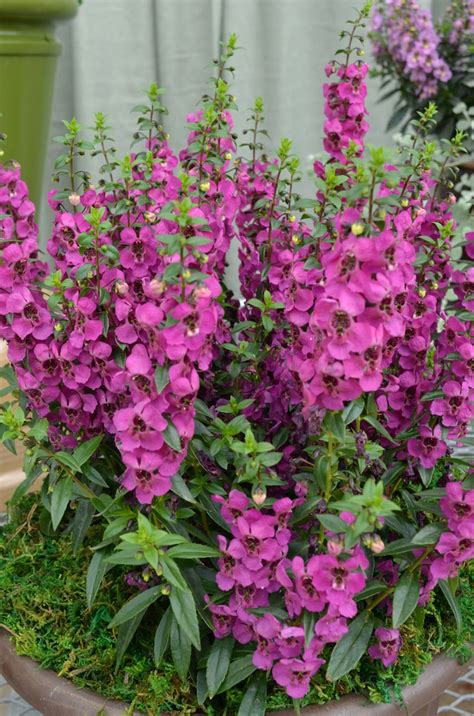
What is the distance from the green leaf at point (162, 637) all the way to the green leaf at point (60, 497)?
100 mm

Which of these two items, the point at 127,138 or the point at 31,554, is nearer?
the point at 31,554

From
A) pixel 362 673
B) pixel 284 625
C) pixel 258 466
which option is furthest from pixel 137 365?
pixel 362 673

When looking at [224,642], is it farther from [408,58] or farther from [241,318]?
[408,58]

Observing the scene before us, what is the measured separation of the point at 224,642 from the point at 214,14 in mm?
2384

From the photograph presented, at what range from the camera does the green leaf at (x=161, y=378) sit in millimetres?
506

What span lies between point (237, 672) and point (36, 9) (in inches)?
61.6

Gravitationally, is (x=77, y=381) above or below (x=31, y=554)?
above

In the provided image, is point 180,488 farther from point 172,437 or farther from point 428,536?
point 428,536

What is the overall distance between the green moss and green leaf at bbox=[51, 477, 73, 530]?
112mm

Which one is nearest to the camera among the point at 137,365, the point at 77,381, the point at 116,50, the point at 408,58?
the point at 137,365

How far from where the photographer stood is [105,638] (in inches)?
27.7

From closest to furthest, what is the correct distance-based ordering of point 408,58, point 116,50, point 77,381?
point 77,381
point 408,58
point 116,50

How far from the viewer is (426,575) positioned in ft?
2.19

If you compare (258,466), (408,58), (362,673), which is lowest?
(362,673)
